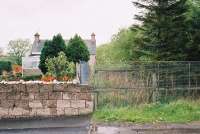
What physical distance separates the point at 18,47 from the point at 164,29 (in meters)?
69.5

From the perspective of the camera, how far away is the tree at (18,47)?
86188mm

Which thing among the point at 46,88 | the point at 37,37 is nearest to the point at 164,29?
the point at 46,88

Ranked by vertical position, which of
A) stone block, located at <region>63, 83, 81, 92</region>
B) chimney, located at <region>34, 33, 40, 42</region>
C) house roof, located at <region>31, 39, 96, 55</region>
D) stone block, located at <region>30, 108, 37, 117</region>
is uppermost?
chimney, located at <region>34, 33, 40, 42</region>

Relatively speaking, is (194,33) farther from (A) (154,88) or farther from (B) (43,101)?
(B) (43,101)

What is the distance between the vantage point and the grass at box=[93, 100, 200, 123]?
11.5 m

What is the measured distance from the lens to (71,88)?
1279 cm

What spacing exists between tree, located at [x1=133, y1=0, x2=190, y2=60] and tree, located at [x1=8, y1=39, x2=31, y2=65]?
6667cm

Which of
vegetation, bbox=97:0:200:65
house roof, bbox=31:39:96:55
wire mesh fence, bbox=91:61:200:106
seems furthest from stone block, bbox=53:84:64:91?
house roof, bbox=31:39:96:55

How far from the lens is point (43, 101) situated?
12781mm

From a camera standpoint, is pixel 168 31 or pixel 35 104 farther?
pixel 168 31

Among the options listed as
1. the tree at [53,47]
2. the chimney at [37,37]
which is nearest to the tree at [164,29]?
the tree at [53,47]

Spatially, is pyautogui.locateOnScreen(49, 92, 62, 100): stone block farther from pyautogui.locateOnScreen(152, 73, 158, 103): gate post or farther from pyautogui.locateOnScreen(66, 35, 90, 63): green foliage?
pyautogui.locateOnScreen(66, 35, 90, 63): green foliage

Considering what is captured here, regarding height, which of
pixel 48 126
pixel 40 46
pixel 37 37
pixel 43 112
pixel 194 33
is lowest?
pixel 48 126

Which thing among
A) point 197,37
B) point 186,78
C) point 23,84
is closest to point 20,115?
point 23,84
